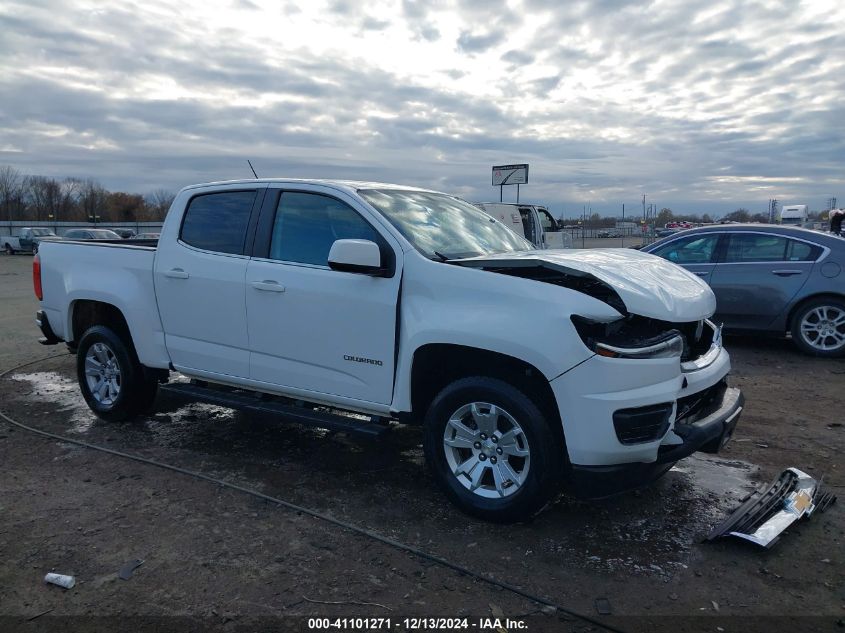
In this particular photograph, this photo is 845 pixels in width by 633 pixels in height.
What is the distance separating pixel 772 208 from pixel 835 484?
107 ft

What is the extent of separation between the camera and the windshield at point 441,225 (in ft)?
14.4

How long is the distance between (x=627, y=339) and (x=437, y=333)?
106 cm

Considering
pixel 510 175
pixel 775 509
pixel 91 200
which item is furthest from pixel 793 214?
pixel 91 200

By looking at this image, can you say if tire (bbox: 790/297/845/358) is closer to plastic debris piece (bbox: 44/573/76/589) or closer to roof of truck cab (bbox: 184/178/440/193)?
roof of truck cab (bbox: 184/178/440/193)

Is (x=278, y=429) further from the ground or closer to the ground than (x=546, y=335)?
closer to the ground

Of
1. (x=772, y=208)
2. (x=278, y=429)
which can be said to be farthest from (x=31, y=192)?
(x=278, y=429)

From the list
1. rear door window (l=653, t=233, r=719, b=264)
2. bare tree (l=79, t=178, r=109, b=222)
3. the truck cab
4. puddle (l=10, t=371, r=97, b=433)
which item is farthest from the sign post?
bare tree (l=79, t=178, r=109, b=222)

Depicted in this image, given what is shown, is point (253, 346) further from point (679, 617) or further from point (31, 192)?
point (31, 192)

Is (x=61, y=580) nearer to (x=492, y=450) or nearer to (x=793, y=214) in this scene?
(x=492, y=450)

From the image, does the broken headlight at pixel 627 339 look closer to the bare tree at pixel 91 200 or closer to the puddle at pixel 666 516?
the puddle at pixel 666 516

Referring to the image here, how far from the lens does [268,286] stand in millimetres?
4621

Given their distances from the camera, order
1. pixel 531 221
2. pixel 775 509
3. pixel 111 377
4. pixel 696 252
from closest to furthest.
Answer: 1. pixel 775 509
2. pixel 111 377
3. pixel 696 252
4. pixel 531 221

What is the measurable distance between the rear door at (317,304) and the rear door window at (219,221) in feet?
0.71

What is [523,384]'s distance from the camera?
3795mm
